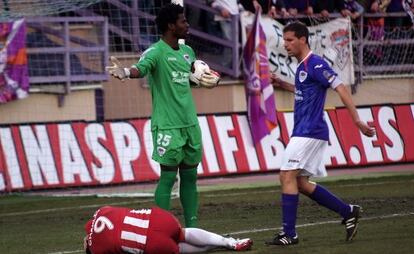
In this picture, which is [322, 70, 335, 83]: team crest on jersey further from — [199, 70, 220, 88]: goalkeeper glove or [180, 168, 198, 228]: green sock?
[180, 168, 198, 228]: green sock

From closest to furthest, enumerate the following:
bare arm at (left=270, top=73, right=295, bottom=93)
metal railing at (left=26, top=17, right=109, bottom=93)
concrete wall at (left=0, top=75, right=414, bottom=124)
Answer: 1. bare arm at (left=270, top=73, right=295, bottom=93)
2. concrete wall at (left=0, top=75, right=414, bottom=124)
3. metal railing at (left=26, top=17, right=109, bottom=93)

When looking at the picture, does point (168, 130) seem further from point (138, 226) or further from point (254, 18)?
point (254, 18)

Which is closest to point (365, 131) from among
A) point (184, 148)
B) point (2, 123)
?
point (184, 148)

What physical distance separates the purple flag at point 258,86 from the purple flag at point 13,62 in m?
3.95

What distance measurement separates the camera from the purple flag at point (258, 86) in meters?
19.8

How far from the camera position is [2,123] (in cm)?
1872

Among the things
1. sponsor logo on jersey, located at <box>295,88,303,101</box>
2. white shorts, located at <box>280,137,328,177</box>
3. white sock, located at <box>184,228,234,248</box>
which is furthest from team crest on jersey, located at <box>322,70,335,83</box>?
white sock, located at <box>184,228,234,248</box>

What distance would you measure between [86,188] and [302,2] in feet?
19.9

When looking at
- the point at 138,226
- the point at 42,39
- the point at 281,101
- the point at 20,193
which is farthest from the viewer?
the point at 281,101

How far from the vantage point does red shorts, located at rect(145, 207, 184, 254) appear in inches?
369

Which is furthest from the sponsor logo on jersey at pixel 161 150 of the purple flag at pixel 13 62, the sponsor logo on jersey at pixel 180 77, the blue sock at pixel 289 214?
the purple flag at pixel 13 62

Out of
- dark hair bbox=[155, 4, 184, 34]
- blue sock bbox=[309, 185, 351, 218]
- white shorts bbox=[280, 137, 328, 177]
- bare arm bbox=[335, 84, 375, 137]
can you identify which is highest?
dark hair bbox=[155, 4, 184, 34]

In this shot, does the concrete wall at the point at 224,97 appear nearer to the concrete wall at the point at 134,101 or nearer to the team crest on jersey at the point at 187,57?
the concrete wall at the point at 134,101

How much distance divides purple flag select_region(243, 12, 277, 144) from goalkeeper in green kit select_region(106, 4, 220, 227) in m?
8.42
